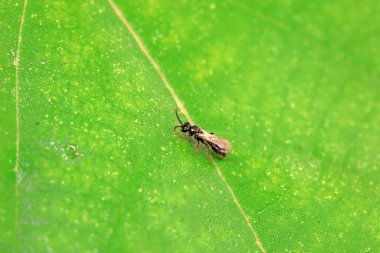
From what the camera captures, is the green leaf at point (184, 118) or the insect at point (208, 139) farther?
the insect at point (208, 139)

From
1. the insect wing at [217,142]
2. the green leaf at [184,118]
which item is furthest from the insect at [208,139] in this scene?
the green leaf at [184,118]

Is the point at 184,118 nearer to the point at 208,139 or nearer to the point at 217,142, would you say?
the point at 208,139

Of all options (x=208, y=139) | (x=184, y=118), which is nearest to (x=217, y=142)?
(x=208, y=139)

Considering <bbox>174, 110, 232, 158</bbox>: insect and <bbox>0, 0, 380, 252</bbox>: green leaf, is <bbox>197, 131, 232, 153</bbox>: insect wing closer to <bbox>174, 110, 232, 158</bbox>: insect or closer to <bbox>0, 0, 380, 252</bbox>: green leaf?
<bbox>174, 110, 232, 158</bbox>: insect

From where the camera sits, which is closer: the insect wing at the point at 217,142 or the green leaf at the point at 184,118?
the green leaf at the point at 184,118

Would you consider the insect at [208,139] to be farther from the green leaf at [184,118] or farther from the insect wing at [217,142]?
the green leaf at [184,118]

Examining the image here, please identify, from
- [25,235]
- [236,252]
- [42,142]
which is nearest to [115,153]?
[42,142]
